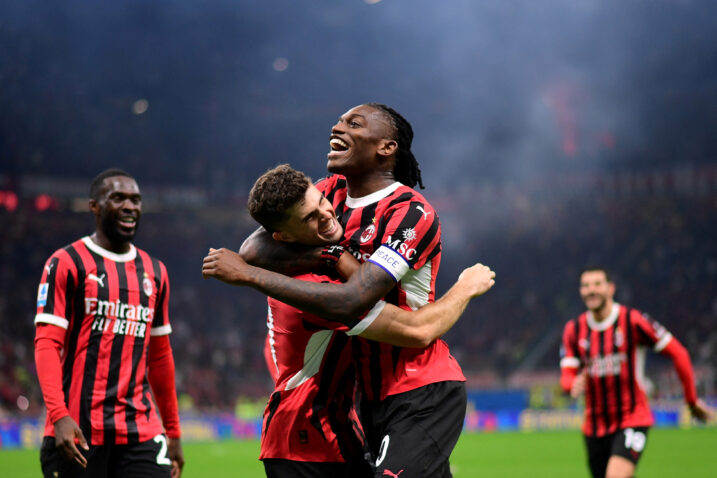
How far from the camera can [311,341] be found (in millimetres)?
3510

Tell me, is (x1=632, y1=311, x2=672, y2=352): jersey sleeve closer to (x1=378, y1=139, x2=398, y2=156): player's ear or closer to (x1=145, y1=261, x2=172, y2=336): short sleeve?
(x1=145, y1=261, x2=172, y2=336): short sleeve

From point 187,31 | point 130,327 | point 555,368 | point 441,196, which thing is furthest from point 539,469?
point 441,196

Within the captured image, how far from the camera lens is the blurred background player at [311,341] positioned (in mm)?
3301

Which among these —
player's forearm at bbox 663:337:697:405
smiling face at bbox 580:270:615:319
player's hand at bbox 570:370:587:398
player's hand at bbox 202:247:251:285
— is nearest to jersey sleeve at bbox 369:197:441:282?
player's hand at bbox 202:247:251:285

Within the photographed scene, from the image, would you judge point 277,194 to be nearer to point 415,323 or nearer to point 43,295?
point 415,323

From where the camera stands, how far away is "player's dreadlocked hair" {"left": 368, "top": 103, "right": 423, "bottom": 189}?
3.71m

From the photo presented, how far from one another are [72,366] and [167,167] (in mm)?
30634

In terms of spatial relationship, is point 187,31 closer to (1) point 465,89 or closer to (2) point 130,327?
(1) point 465,89

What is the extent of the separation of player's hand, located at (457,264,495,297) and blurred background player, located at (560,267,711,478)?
355cm

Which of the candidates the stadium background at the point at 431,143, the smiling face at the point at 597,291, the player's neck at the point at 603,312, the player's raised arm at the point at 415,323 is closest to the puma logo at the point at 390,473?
the player's raised arm at the point at 415,323

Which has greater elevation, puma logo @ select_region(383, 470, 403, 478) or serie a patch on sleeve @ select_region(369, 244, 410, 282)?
serie a patch on sleeve @ select_region(369, 244, 410, 282)

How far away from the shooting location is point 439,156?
1549 inches

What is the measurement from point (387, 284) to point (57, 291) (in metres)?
2.29

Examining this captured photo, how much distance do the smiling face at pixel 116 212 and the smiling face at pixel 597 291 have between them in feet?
14.3
